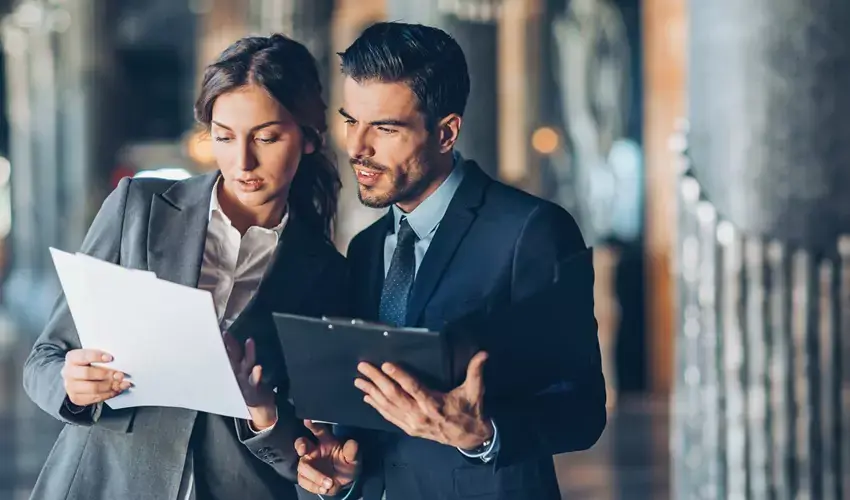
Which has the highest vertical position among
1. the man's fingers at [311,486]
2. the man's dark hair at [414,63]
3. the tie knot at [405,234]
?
the man's dark hair at [414,63]

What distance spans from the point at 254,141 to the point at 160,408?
0.53m

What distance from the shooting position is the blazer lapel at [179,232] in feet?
8.38

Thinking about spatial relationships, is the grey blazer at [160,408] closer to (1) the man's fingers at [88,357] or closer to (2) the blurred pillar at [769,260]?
(1) the man's fingers at [88,357]

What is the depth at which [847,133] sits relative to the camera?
4.82 m

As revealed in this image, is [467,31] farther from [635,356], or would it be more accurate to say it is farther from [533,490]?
[635,356]

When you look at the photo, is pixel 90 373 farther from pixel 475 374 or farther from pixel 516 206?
pixel 516 206

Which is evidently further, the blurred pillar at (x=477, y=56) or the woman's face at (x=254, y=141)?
the blurred pillar at (x=477, y=56)

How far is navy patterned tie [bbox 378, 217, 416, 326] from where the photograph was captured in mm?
2557

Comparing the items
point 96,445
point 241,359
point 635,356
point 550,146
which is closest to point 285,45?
point 241,359

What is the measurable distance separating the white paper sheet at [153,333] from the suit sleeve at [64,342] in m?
0.10

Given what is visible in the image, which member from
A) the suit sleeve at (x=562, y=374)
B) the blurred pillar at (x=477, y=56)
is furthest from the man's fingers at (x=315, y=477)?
the blurred pillar at (x=477, y=56)

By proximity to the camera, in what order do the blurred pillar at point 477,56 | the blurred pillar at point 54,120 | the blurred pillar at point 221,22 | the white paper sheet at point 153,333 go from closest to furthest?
the white paper sheet at point 153,333 → the blurred pillar at point 477,56 → the blurred pillar at point 221,22 → the blurred pillar at point 54,120

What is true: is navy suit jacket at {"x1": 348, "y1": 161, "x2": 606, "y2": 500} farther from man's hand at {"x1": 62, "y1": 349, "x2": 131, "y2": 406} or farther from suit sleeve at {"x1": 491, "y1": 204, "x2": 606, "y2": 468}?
man's hand at {"x1": 62, "y1": 349, "x2": 131, "y2": 406}

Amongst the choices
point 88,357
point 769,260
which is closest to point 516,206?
point 88,357
